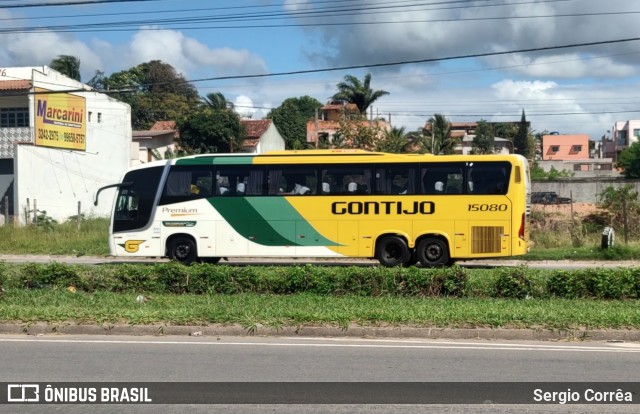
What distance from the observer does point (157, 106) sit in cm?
9094

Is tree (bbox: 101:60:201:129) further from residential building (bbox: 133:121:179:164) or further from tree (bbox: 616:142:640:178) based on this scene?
tree (bbox: 616:142:640:178)

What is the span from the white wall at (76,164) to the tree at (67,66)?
1958 cm

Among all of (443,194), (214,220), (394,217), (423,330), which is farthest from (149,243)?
(423,330)

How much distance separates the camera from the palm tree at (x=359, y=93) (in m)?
72.8

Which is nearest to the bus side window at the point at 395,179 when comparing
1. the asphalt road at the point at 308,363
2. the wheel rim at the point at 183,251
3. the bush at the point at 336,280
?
the wheel rim at the point at 183,251

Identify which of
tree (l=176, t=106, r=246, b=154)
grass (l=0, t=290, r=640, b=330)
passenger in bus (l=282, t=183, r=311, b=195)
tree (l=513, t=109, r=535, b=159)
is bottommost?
grass (l=0, t=290, r=640, b=330)

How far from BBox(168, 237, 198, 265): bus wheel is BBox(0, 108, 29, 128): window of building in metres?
22.8

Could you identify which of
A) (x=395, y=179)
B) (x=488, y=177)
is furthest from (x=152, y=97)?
(x=488, y=177)

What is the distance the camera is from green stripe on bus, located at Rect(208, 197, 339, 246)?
20797 millimetres

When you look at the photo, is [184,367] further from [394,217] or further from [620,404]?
[394,217]

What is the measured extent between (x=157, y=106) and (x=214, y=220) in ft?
239

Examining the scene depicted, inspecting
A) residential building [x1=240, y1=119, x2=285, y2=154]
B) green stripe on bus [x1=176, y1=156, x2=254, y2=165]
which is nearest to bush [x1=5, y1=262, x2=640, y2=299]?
green stripe on bus [x1=176, y1=156, x2=254, y2=165]

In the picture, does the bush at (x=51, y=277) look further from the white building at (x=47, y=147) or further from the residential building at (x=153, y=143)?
the residential building at (x=153, y=143)

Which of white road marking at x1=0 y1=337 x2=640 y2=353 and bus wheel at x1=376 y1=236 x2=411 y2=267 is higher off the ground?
bus wheel at x1=376 y1=236 x2=411 y2=267
